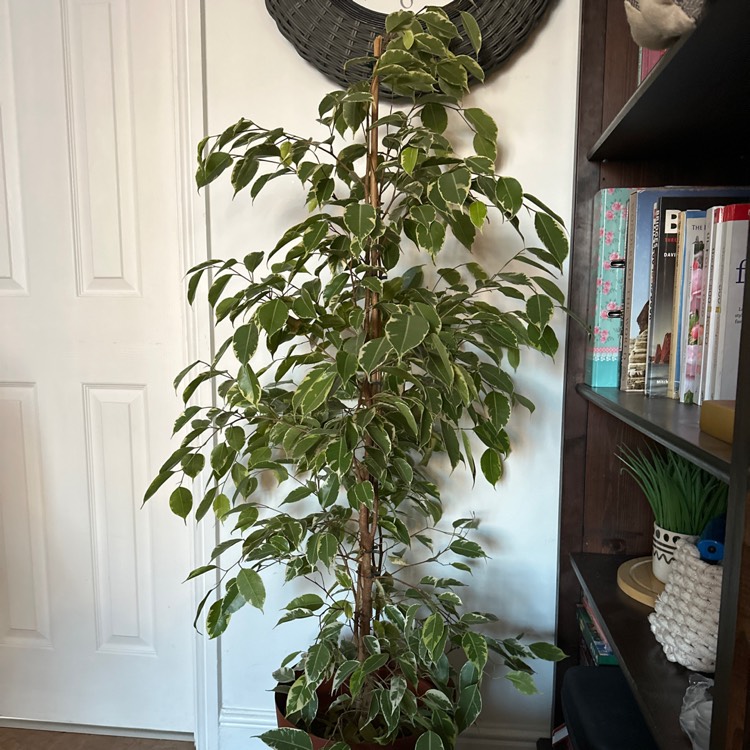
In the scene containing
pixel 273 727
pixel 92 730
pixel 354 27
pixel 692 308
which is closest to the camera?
pixel 692 308

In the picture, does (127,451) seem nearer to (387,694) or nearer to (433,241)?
(387,694)

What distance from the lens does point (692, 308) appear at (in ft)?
2.89

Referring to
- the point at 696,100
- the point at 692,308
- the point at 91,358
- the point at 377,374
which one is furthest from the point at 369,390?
the point at 91,358

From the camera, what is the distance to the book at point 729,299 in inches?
30.7

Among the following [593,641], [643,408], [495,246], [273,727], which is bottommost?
[273,727]

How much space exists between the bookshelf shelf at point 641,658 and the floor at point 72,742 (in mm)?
1117

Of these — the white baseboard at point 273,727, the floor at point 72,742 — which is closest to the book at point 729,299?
the white baseboard at point 273,727

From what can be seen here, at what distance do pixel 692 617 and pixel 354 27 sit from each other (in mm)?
1169

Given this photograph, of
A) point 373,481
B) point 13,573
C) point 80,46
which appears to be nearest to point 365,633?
point 373,481

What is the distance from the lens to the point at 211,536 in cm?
132

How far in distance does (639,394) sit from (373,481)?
1.61 ft

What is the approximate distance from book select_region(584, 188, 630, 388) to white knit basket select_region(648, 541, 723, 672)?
0.37 m

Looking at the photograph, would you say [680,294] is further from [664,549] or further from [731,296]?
[664,549]

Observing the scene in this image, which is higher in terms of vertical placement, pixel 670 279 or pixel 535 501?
pixel 670 279
